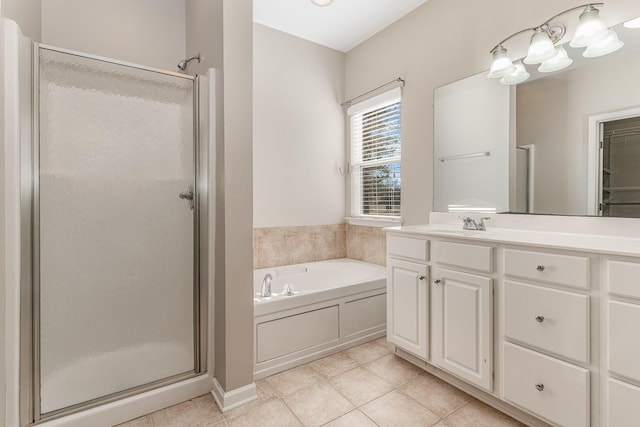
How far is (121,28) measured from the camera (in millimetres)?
2176

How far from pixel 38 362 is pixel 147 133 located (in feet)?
3.90

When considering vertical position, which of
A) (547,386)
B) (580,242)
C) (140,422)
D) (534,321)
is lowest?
(140,422)

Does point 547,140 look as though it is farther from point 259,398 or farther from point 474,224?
point 259,398

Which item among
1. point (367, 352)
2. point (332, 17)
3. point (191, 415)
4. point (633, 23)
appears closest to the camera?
point (633, 23)

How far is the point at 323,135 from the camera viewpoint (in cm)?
324

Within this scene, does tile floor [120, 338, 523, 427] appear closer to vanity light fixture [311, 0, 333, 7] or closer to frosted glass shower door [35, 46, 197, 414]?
frosted glass shower door [35, 46, 197, 414]

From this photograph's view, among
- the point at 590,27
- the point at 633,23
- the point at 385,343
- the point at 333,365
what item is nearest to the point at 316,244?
the point at 385,343

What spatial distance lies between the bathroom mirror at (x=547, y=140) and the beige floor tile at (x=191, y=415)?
2021 mm

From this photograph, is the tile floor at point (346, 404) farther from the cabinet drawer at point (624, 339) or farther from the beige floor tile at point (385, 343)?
the cabinet drawer at point (624, 339)

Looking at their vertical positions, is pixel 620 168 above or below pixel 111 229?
above

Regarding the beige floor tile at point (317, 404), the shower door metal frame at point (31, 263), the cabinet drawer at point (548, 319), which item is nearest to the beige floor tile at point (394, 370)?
the beige floor tile at point (317, 404)

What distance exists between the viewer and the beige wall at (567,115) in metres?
1.54

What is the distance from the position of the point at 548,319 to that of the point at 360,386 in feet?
3.52

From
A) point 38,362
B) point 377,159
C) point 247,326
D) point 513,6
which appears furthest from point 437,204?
point 38,362
